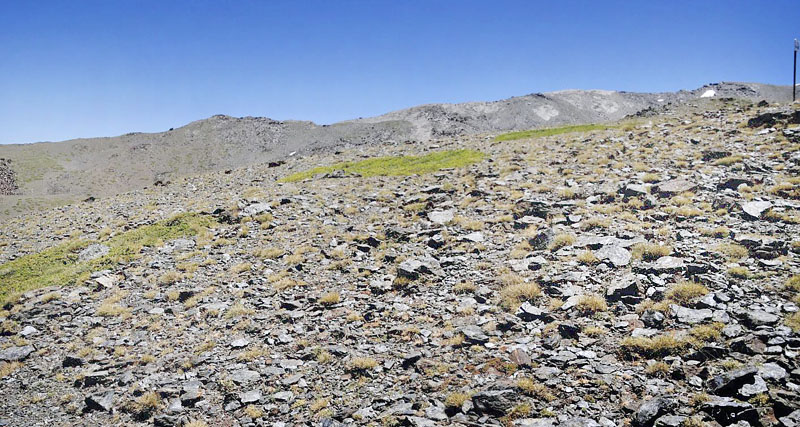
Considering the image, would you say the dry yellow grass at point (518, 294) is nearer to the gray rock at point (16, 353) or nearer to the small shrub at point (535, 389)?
the small shrub at point (535, 389)

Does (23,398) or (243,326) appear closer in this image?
(23,398)

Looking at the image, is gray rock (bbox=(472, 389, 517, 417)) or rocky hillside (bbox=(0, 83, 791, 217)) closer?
gray rock (bbox=(472, 389, 517, 417))

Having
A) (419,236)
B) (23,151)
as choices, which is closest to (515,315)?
(419,236)

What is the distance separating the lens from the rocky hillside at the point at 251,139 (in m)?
85.4

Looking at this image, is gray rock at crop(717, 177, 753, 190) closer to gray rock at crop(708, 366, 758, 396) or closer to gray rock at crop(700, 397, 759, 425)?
gray rock at crop(708, 366, 758, 396)

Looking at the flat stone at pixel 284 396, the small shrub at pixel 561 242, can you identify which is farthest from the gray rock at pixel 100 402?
the small shrub at pixel 561 242

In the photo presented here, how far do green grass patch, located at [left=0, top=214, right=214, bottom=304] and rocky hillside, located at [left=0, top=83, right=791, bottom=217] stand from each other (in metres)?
64.2

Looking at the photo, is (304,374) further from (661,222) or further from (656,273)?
(661,222)

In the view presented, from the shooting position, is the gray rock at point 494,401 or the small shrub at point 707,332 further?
the small shrub at point 707,332

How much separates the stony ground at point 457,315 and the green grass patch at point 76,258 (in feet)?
2.66

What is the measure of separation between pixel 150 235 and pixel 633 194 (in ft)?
84.6

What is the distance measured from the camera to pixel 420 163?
38.5 meters

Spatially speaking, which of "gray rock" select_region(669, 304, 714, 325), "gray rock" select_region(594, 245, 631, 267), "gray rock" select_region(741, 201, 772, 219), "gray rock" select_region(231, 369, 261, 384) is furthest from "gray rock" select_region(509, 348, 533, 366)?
"gray rock" select_region(741, 201, 772, 219)

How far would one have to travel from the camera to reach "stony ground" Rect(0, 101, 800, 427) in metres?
7.87
